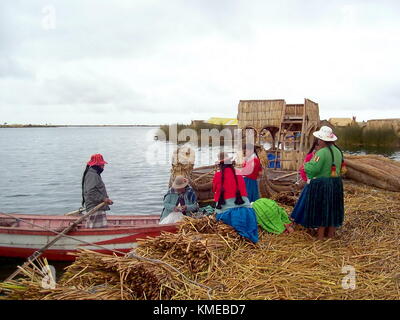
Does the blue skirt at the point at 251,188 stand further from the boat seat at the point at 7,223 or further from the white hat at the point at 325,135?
the boat seat at the point at 7,223

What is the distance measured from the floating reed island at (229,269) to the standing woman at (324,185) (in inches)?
14.3

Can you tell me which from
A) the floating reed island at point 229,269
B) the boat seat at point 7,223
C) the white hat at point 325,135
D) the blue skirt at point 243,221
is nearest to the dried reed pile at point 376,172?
the floating reed island at point 229,269

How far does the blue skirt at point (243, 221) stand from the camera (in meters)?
5.43

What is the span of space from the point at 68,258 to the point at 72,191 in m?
13.0

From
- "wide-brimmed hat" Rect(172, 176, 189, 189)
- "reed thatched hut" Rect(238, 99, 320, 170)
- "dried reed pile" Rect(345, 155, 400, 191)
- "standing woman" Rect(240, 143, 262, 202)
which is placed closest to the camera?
"wide-brimmed hat" Rect(172, 176, 189, 189)

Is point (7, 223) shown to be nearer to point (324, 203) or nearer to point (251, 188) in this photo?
point (251, 188)

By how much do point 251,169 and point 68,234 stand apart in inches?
174

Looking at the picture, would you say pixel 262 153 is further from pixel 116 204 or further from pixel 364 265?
pixel 116 204

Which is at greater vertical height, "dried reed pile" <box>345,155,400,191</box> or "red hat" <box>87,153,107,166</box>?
"red hat" <box>87,153,107,166</box>

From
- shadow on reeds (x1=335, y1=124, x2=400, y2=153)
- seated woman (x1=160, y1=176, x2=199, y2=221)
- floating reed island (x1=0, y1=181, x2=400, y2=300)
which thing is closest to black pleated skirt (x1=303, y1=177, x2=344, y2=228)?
floating reed island (x1=0, y1=181, x2=400, y2=300)

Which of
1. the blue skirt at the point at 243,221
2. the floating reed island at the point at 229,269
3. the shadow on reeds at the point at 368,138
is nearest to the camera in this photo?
the floating reed island at the point at 229,269

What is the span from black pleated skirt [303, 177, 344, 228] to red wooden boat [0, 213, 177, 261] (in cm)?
301

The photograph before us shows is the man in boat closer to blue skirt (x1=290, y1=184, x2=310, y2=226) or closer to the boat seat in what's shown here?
the boat seat

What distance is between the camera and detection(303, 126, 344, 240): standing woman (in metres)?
5.50
